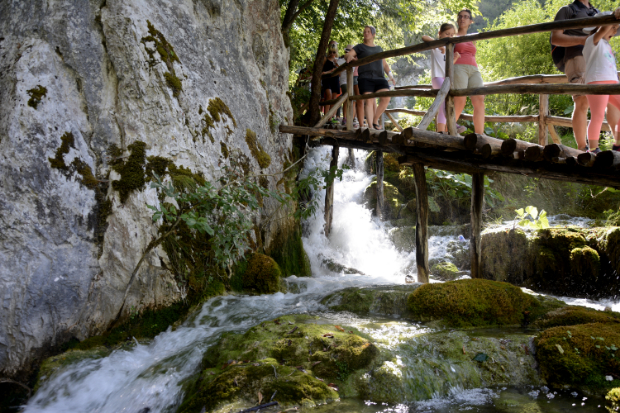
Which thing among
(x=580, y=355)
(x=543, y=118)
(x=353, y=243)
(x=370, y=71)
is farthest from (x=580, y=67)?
(x=353, y=243)

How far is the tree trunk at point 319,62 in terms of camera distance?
9.21m

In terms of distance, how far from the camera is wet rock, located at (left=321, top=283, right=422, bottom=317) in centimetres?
536

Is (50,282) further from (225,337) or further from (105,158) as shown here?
(225,337)

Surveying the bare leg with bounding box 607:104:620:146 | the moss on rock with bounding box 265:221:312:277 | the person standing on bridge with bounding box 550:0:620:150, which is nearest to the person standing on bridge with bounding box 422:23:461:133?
the person standing on bridge with bounding box 550:0:620:150

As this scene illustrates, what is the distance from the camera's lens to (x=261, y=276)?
20.0 feet

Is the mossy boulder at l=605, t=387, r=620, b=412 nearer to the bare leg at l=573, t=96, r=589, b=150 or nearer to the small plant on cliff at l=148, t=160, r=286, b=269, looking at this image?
the bare leg at l=573, t=96, r=589, b=150

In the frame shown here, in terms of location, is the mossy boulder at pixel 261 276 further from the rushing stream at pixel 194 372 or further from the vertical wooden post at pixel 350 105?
the vertical wooden post at pixel 350 105

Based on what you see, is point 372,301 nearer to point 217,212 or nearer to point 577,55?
point 217,212

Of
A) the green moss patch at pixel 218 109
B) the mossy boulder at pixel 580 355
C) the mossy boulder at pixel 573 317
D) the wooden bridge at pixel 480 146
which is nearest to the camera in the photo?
the mossy boulder at pixel 580 355

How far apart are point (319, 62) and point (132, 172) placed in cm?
611

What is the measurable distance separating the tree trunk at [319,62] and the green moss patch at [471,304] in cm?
597

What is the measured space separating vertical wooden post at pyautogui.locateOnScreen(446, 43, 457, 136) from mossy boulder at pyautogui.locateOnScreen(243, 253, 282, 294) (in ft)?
11.0

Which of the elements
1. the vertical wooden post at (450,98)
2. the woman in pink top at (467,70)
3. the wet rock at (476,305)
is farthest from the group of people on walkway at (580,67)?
the wet rock at (476,305)

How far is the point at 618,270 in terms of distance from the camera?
271 inches
